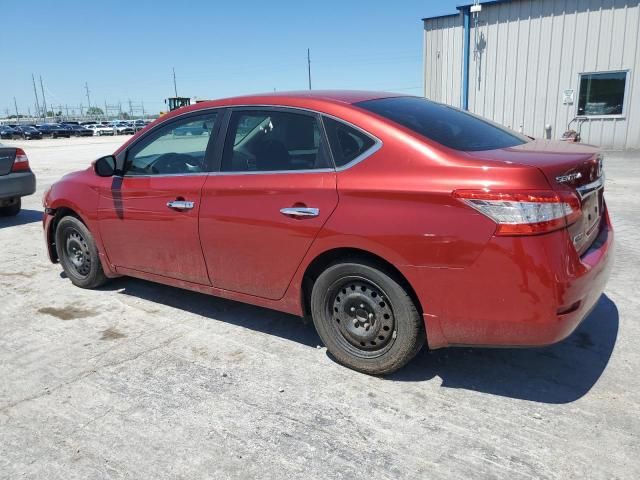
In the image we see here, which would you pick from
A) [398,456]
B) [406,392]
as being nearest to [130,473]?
[398,456]

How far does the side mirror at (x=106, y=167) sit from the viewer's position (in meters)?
4.41

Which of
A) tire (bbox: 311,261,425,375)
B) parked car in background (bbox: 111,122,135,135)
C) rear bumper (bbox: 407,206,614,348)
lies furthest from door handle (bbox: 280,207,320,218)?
parked car in background (bbox: 111,122,135,135)

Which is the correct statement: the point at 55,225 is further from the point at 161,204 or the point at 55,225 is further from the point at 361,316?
the point at 361,316

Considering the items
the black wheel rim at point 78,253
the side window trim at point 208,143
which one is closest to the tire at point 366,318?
the side window trim at point 208,143

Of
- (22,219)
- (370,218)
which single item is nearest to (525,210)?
(370,218)

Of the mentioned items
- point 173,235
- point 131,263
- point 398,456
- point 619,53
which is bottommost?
point 398,456

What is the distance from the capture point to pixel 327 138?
331 cm

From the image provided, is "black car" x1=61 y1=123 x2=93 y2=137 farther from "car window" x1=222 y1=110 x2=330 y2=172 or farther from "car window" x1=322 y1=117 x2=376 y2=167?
"car window" x1=322 y1=117 x2=376 y2=167

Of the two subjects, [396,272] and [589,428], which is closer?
[589,428]

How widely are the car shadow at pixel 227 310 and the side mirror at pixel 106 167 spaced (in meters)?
1.19

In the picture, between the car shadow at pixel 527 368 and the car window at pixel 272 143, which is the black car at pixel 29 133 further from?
the car shadow at pixel 527 368

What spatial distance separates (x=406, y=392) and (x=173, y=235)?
2.06 metres

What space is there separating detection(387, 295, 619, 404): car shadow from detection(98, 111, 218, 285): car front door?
1754mm

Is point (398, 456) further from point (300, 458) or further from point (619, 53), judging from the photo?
point (619, 53)
